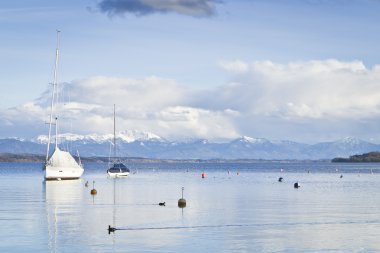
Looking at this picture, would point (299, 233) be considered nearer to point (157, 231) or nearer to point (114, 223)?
point (157, 231)

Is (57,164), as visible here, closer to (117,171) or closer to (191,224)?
(117,171)

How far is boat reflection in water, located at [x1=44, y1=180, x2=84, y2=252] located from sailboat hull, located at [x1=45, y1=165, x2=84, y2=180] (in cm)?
3175

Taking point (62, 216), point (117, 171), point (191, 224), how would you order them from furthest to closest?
point (117, 171) < point (62, 216) < point (191, 224)

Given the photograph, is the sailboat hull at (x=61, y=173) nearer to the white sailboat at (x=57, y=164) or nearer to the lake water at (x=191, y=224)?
the white sailboat at (x=57, y=164)

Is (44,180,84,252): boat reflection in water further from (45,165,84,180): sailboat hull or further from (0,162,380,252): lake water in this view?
(45,165,84,180): sailboat hull

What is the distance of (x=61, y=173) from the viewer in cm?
14938

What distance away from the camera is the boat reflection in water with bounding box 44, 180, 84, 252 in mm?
53966

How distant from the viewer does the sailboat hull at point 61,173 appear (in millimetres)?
146637

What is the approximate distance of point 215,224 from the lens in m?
64.4

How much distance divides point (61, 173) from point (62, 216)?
78.7 meters

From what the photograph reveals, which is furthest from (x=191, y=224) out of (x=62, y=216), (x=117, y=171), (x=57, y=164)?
(x=117, y=171)

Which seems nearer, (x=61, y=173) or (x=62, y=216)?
(x=62, y=216)

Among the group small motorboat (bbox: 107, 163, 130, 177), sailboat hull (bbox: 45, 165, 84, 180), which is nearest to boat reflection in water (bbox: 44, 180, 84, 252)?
sailboat hull (bbox: 45, 165, 84, 180)

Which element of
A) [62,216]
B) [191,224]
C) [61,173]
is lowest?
[191,224]
